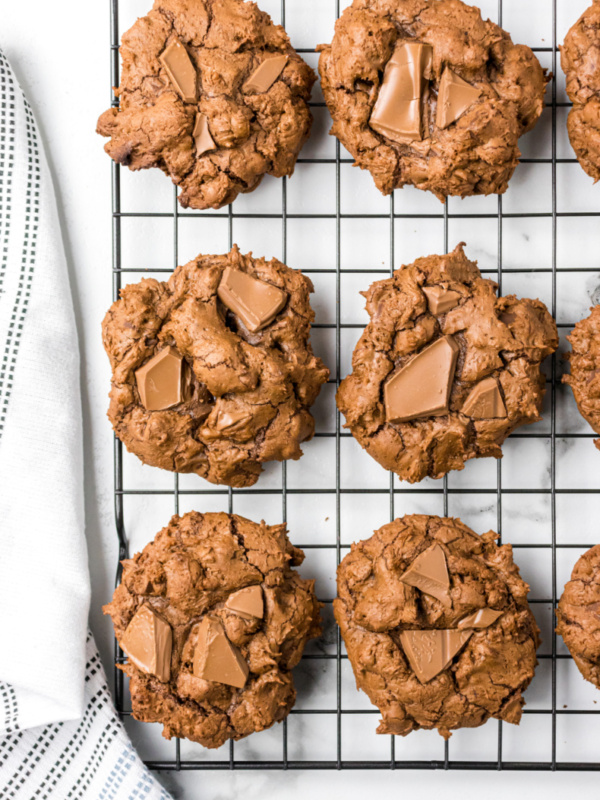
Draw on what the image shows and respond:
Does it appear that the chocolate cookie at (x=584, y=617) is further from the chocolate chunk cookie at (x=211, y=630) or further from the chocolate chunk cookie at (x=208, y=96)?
the chocolate chunk cookie at (x=208, y=96)

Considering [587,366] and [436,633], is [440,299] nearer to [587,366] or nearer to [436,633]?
[587,366]

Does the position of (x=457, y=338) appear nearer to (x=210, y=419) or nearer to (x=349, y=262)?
(x=349, y=262)

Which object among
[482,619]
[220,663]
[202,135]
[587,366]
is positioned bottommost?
[220,663]

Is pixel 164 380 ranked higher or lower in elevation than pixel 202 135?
lower

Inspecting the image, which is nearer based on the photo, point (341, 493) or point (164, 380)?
point (164, 380)

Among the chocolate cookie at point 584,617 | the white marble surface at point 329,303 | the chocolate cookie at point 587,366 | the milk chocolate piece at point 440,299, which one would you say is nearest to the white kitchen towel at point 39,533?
the white marble surface at point 329,303

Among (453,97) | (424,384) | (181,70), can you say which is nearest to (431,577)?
(424,384)

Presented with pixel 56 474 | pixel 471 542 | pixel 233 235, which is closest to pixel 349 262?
pixel 233 235
